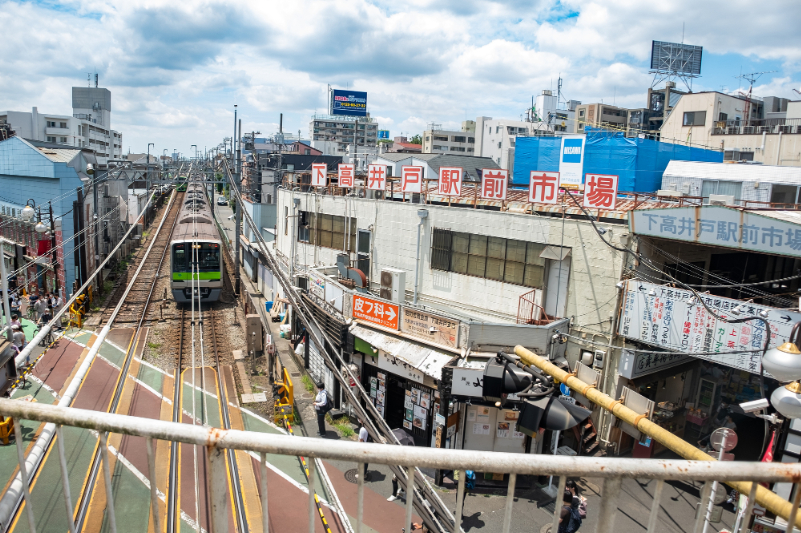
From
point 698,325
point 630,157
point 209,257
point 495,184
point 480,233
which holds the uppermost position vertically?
point 630,157

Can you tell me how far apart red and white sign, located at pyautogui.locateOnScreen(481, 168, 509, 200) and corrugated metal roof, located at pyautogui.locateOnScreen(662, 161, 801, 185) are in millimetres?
11076

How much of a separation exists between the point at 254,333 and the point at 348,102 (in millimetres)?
40892

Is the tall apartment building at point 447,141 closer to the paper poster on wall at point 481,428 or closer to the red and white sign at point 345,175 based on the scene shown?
the red and white sign at point 345,175

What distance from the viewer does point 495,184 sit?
1541 cm

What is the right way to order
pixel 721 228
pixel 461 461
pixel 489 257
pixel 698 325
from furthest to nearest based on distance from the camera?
pixel 489 257 < pixel 698 325 < pixel 721 228 < pixel 461 461

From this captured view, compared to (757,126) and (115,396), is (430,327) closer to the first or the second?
(115,396)

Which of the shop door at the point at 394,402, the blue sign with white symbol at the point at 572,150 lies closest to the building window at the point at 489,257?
the shop door at the point at 394,402

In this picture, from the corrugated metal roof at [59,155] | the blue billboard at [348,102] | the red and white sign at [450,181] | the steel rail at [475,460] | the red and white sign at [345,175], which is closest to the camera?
the steel rail at [475,460]

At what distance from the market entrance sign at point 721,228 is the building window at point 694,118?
29.5m

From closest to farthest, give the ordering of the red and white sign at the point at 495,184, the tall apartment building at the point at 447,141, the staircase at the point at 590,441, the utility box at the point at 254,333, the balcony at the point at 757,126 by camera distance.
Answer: the staircase at the point at 590,441
the red and white sign at the point at 495,184
the utility box at the point at 254,333
the balcony at the point at 757,126
the tall apartment building at the point at 447,141

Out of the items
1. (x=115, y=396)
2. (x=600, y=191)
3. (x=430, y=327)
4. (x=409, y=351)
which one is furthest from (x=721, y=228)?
(x=115, y=396)

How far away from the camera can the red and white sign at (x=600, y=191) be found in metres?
12.4

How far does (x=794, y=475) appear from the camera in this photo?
2213 mm

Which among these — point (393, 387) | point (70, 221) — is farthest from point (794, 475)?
point (70, 221)
